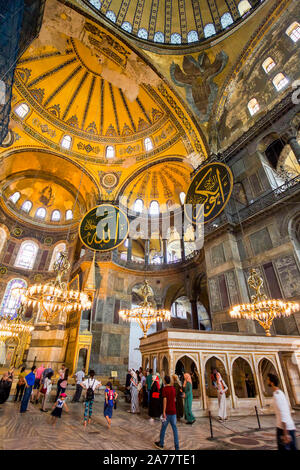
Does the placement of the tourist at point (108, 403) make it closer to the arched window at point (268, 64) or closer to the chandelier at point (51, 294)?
the chandelier at point (51, 294)

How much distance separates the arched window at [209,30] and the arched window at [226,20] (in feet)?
1.87

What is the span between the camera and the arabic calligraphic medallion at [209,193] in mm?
9992

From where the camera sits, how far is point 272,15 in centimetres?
1125

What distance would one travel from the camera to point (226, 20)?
1356cm

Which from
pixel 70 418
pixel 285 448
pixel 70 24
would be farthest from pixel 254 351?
pixel 70 24

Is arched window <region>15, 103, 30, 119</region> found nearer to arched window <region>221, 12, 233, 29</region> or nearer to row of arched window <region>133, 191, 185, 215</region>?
row of arched window <region>133, 191, 185, 215</region>

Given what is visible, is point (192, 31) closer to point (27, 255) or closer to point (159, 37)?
point (159, 37)

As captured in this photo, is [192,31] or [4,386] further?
[192,31]

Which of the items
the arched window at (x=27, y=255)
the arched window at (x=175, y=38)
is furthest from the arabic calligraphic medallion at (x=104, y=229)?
the arched window at (x=175, y=38)

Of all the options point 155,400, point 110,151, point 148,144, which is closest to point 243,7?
point 148,144

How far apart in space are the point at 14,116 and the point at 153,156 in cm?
932

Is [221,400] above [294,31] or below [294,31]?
below

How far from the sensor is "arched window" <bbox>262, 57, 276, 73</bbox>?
1177 cm

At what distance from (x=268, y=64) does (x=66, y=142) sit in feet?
44.4
